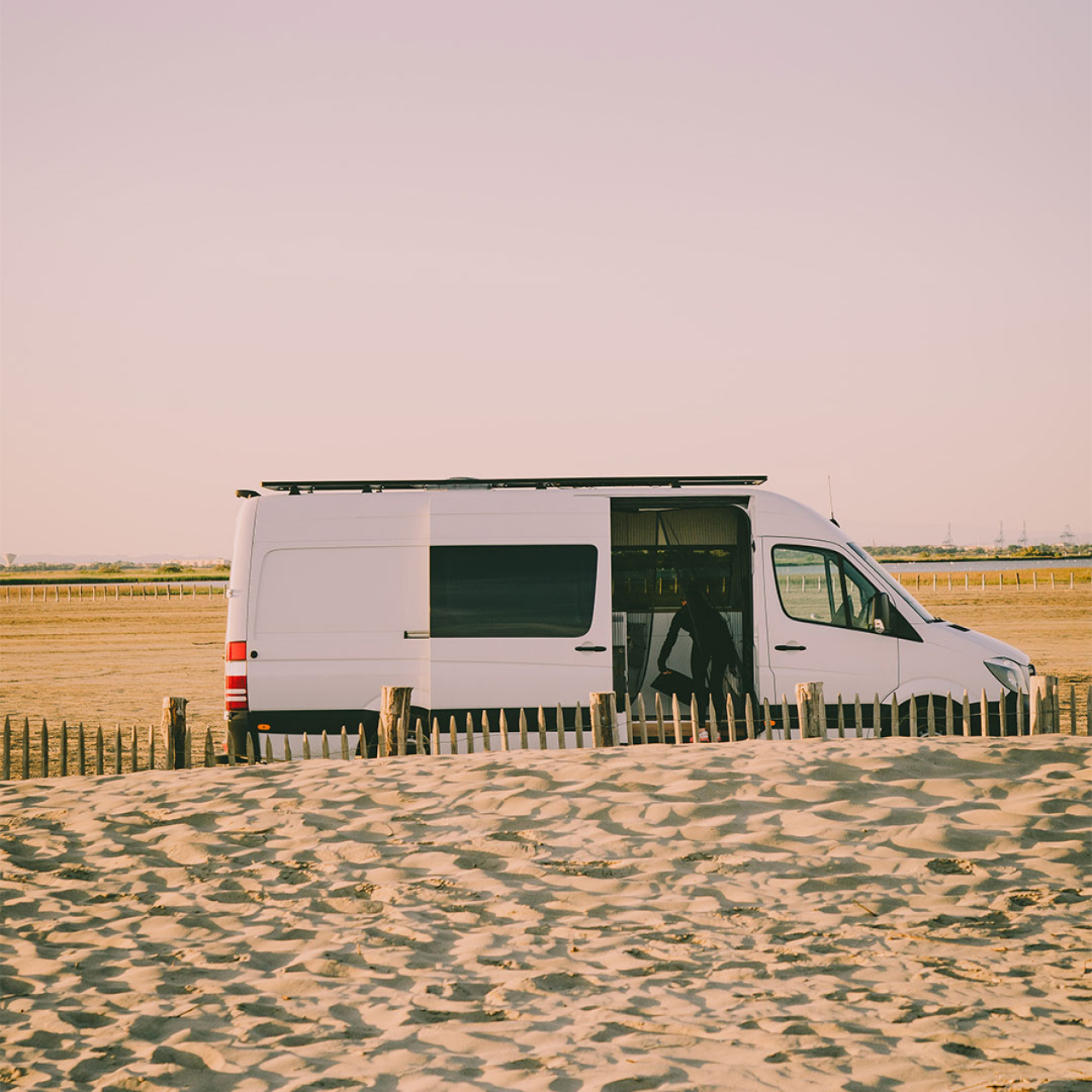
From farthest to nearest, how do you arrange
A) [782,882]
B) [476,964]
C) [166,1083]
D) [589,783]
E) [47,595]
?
[47,595], [589,783], [782,882], [476,964], [166,1083]

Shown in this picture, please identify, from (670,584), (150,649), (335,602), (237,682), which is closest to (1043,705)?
(670,584)

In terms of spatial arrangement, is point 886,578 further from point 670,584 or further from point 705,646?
point 670,584

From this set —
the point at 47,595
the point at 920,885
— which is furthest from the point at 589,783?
the point at 47,595

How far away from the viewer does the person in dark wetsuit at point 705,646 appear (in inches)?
383

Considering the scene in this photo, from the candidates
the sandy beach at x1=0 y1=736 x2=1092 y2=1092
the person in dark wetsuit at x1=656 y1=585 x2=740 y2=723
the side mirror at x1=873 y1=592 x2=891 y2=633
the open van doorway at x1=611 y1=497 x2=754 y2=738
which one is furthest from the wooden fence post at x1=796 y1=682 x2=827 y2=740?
the open van doorway at x1=611 y1=497 x2=754 y2=738

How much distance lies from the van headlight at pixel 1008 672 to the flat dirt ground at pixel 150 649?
508cm

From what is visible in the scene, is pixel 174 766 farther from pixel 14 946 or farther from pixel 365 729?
pixel 14 946

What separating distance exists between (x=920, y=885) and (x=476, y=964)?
88.2 inches

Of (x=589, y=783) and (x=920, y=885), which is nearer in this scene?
(x=920, y=885)

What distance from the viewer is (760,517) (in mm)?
8477

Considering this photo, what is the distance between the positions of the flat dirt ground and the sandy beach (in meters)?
7.16

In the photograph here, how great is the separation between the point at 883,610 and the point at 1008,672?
115cm

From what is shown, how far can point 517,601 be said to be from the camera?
823 cm

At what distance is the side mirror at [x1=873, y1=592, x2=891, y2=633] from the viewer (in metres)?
8.28
